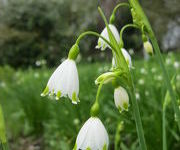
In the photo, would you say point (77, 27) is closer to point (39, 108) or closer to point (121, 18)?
point (121, 18)

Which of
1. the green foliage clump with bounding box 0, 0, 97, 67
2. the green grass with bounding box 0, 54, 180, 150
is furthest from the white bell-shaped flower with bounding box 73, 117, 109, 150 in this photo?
the green foliage clump with bounding box 0, 0, 97, 67

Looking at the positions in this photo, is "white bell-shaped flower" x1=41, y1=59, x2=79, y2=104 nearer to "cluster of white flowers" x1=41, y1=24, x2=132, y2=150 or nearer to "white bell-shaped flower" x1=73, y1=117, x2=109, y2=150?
"cluster of white flowers" x1=41, y1=24, x2=132, y2=150

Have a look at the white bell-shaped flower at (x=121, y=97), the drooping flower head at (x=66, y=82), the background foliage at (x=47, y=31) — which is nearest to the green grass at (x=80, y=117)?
the white bell-shaped flower at (x=121, y=97)

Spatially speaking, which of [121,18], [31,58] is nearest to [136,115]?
[121,18]

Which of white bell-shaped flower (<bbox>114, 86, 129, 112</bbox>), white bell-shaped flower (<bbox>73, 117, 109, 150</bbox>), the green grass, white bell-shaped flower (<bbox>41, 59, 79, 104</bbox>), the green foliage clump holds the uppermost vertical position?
the green foliage clump

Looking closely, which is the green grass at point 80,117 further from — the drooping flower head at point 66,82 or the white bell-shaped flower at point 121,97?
the drooping flower head at point 66,82

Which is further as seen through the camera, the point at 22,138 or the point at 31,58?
the point at 31,58

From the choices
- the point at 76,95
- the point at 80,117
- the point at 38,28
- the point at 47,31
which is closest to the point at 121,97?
the point at 76,95

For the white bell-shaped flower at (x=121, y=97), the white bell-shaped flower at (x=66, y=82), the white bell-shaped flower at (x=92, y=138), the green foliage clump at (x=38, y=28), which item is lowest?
the white bell-shaped flower at (x=92, y=138)
